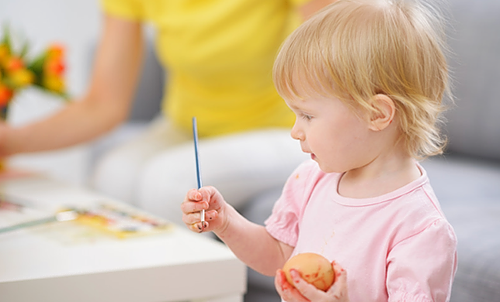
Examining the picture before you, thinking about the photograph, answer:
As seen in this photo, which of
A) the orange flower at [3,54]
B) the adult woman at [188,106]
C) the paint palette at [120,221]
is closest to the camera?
the paint palette at [120,221]

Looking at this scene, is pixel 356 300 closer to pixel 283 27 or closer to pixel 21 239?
pixel 21 239

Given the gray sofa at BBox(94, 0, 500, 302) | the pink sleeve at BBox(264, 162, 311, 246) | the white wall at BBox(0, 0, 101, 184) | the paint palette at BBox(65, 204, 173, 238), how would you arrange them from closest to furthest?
1. the pink sleeve at BBox(264, 162, 311, 246)
2. the gray sofa at BBox(94, 0, 500, 302)
3. the paint palette at BBox(65, 204, 173, 238)
4. the white wall at BBox(0, 0, 101, 184)

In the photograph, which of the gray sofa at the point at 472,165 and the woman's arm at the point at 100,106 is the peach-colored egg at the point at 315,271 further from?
the woman's arm at the point at 100,106

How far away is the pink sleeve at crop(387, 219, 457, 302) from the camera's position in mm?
549

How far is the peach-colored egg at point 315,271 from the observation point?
54 cm

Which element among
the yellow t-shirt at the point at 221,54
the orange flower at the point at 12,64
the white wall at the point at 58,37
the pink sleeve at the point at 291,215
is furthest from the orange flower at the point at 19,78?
the white wall at the point at 58,37

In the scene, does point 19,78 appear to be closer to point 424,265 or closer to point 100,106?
point 100,106

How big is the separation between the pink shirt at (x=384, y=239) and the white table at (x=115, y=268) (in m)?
0.18

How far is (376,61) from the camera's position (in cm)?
56

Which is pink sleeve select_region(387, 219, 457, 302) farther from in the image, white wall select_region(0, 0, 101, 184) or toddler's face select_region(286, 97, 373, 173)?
white wall select_region(0, 0, 101, 184)

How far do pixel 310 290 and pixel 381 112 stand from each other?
182mm

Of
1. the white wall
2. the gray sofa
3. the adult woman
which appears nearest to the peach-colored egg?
the gray sofa

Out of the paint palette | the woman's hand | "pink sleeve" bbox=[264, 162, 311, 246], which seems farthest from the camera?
the paint palette

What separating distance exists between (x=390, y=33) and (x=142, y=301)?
17.7 inches
